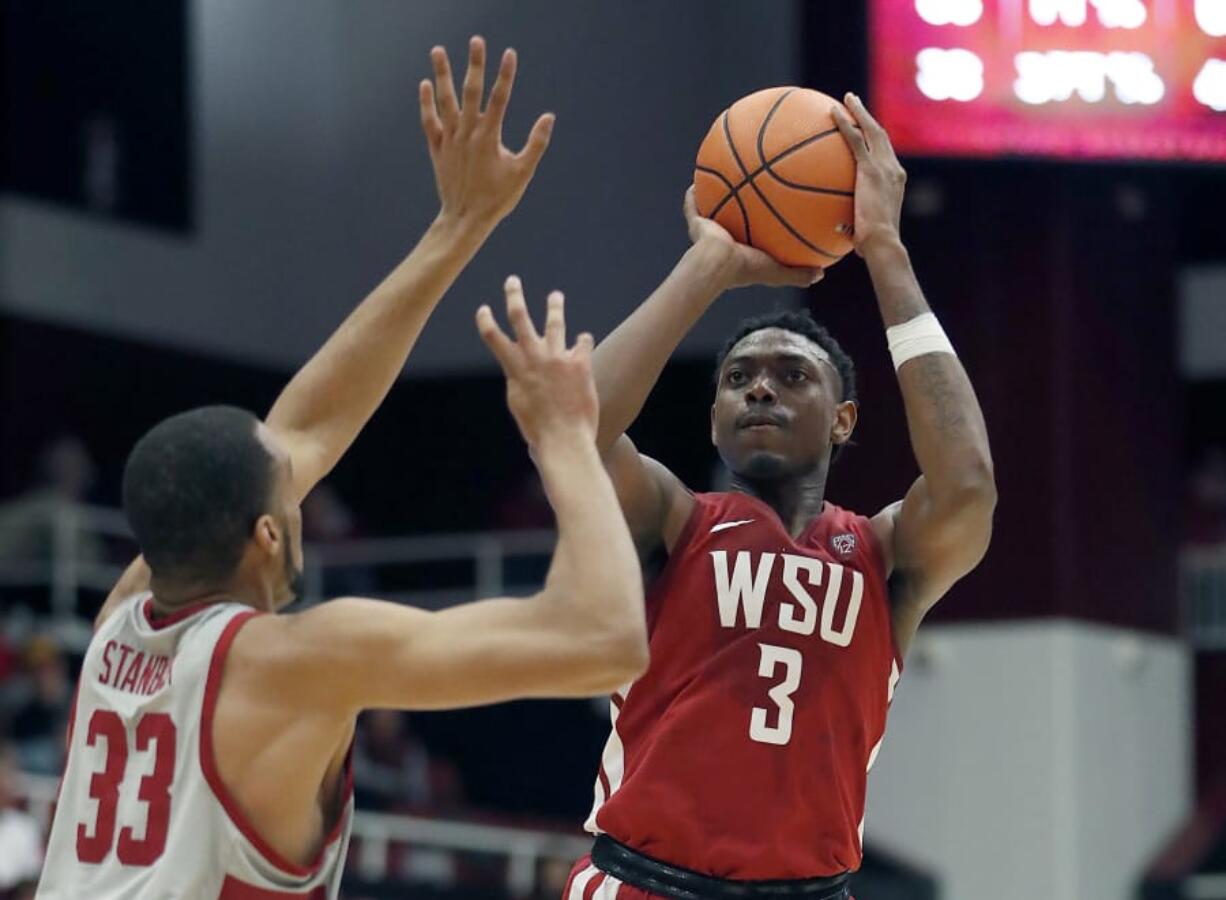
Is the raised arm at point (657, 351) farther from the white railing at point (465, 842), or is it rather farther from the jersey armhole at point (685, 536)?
the white railing at point (465, 842)

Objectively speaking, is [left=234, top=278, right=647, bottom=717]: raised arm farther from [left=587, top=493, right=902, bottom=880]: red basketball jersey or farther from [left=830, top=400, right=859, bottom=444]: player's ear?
[left=830, top=400, right=859, bottom=444]: player's ear

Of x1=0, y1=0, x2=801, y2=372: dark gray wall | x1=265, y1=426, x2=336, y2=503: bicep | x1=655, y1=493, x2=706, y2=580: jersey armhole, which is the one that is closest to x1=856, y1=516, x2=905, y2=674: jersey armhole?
x1=655, y1=493, x2=706, y2=580: jersey armhole

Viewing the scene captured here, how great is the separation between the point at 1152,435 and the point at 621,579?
12340mm

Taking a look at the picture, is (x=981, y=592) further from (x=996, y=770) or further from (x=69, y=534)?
(x=69, y=534)

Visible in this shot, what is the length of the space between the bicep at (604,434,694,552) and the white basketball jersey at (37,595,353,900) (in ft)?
4.30

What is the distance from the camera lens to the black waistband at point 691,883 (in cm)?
494

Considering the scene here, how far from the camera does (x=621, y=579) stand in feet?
12.2

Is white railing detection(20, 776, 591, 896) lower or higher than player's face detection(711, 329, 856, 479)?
lower

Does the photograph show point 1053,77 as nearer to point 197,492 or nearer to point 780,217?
point 780,217

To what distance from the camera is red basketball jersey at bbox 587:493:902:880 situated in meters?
4.94

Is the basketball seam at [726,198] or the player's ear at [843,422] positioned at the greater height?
the basketball seam at [726,198]

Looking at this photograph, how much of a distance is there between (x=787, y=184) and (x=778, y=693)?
3.70ft

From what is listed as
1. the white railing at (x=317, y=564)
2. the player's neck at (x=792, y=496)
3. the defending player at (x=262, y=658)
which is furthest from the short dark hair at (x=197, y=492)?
the white railing at (x=317, y=564)

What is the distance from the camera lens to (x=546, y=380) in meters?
3.87
